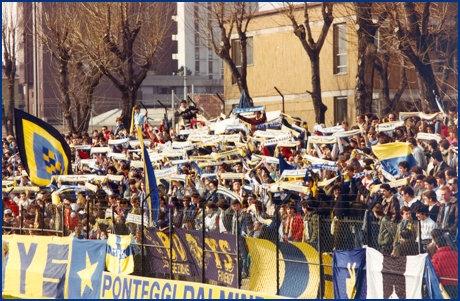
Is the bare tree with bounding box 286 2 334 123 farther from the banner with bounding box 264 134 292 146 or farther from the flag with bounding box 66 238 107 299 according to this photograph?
the flag with bounding box 66 238 107 299

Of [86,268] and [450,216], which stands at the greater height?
[450,216]

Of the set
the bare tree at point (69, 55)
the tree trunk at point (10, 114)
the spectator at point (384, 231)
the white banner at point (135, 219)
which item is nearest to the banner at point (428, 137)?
the spectator at point (384, 231)

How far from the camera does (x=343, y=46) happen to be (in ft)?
119

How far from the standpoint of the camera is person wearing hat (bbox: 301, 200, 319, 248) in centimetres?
1537

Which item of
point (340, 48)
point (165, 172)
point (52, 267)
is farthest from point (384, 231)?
point (340, 48)

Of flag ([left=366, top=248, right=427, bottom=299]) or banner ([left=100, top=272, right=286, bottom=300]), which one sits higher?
flag ([left=366, top=248, right=427, bottom=299])

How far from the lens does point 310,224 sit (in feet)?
50.9

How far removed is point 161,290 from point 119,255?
5.97 feet

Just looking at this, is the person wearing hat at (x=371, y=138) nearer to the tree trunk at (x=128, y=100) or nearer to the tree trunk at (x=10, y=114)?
the tree trunk at (x=128, y=100)

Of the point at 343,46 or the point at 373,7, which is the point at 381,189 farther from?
the point at 343,46

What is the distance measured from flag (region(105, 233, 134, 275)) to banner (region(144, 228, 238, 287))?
549mm

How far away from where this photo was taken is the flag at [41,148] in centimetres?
2377

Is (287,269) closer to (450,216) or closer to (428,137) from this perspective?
(428,137)

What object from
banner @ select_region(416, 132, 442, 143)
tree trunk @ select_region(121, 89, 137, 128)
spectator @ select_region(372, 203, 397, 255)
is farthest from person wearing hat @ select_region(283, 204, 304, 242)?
tree trunk @ select_region(121, 89, 137, 128)
